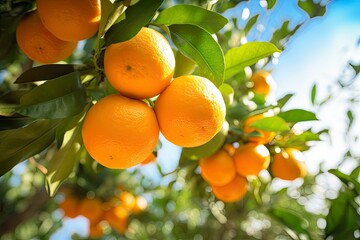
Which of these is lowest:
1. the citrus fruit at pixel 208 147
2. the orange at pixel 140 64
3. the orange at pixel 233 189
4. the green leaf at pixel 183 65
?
the orange at pixel 233 189

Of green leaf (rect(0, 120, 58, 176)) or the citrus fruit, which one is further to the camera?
the citrus fruit

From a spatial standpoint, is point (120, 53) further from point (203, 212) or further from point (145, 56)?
point (203, 212)

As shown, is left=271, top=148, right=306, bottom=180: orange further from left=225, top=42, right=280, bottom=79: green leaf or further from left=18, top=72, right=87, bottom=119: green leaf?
left=18, top=72, right=87, bottom=119: green leaf

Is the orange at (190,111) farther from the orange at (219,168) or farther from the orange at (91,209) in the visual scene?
the orange at (91,209)

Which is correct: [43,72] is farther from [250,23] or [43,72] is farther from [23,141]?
[250,23]

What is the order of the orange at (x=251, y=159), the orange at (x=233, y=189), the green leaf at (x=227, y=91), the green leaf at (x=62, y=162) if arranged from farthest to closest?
the orange at (x=233, y=189) < the orange at (x=251, y=159) < the green leaf at (x=227, y=91) < the green leaf at (x=62, y=162)

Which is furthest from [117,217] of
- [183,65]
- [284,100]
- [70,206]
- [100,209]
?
[183,65]

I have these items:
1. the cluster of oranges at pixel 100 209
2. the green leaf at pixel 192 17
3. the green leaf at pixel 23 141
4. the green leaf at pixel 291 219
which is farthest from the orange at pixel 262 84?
the cluster of oranges at pixel 100 209

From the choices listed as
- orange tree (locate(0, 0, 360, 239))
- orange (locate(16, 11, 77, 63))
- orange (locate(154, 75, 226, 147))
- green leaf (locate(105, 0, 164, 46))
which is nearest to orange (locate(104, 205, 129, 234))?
orange tree (locate(0, 0, 360, 239))
